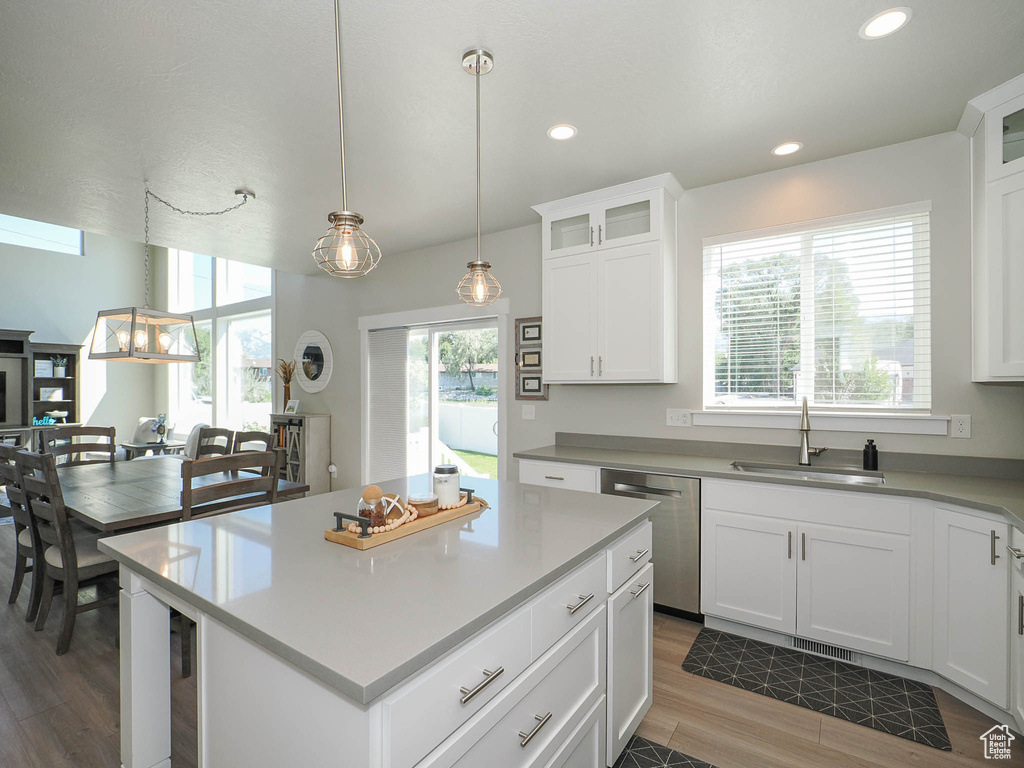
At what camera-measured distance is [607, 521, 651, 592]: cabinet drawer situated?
162cm

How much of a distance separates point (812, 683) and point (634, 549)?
1232mm

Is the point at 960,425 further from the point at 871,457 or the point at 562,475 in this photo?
the point at 562,475

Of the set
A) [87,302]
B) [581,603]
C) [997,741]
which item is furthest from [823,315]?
[87,302]

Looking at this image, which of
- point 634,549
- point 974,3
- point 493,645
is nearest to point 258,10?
point 493,645

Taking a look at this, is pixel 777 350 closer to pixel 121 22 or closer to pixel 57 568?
pixel 121 22

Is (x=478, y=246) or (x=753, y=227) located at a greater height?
(x=753, y=227)

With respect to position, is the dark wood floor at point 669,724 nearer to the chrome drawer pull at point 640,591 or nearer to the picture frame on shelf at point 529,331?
the chrome drawer pull at point 640,591

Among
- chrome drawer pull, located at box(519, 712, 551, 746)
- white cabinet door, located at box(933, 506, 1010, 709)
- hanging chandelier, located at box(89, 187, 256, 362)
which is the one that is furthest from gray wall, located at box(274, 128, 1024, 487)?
chrome drawer pull, located at box(519, 712, 551, 746)

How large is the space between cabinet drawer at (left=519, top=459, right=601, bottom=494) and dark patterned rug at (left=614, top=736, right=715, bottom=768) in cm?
130

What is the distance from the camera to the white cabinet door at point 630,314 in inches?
119

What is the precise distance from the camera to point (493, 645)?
1072 millimetres

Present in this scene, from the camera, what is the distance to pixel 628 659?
1.74 m

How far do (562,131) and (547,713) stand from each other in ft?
7.78

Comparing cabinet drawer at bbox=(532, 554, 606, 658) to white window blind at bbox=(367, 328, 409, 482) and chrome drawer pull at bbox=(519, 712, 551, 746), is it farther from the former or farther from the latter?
white window blind at bbox=(367, 328, 409, 482)
